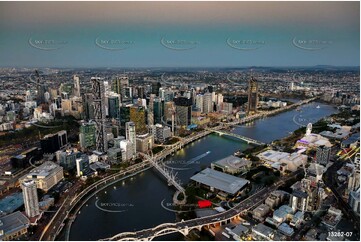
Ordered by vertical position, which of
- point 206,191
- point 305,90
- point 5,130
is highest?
point 305,90

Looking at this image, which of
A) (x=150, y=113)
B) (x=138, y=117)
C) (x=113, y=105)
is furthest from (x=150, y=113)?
(x=113, y=105)

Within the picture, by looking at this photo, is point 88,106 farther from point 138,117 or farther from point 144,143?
point 144,143

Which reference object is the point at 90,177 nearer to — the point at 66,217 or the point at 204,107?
the point at 66,217

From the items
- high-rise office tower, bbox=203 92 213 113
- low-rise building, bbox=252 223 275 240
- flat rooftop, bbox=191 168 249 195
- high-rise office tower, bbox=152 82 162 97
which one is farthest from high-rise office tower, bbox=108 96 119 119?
low-rise building, bbox=252 223 275 240

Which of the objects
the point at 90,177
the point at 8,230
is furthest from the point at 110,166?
the point at 8,230

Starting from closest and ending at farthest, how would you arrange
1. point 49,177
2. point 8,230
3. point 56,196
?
point 8,230, point 56,196, point 49,177

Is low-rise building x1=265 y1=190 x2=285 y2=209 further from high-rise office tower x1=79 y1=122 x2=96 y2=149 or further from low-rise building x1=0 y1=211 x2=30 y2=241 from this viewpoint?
high-rise office tower x1=79 y1=122 x2=96 y2=149
